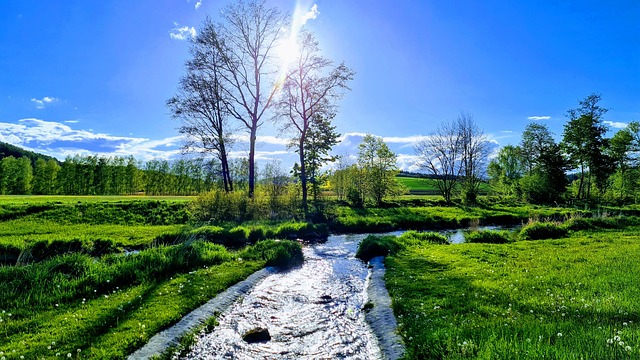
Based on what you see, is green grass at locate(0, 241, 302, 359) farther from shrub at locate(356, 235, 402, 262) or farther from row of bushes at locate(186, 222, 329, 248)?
row of bushes at locate(186, 222, 329, 248)

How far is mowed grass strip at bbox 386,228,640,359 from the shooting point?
5168 mm

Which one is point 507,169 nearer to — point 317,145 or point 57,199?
point 317,145

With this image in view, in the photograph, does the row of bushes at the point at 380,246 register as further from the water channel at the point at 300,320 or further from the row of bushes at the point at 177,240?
the row of bushes at the point at 177,240

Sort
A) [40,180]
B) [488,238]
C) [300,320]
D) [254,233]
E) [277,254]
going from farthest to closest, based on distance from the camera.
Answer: [40,180]
[254,233]
[488,238]
[277,254]
[300,320]

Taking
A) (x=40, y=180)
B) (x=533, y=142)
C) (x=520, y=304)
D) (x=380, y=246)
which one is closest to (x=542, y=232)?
(x=380, y=246)

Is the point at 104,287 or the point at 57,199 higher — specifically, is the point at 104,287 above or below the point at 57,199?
below

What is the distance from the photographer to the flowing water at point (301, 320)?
24.3 ft

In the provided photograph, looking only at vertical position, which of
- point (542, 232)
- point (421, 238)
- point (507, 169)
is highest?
point (507, 169)

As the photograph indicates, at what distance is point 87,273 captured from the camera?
34.1ft

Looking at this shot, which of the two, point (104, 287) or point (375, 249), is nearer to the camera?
point (104, 287)

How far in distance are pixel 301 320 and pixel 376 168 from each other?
140ft

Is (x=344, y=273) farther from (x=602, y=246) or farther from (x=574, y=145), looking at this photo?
(x=574, y=145)

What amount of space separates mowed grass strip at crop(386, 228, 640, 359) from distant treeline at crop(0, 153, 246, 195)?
62666 millimetres

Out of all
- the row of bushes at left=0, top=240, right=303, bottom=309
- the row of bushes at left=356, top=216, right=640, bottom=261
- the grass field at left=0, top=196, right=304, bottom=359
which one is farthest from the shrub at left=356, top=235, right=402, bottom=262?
the row of bushes at left=0, top=240, right=303, bottom=309
